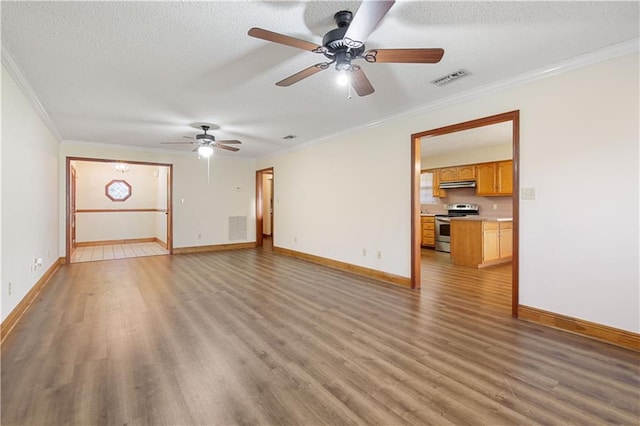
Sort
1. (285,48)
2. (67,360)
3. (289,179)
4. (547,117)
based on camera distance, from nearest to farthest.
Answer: (67,360) < (285,48) < (547,117) < (289,179)

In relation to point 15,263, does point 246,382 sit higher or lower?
lower

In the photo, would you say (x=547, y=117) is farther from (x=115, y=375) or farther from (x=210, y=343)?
(x=115, y=375)

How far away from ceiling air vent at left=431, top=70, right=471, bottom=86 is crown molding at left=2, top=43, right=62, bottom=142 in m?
3.84

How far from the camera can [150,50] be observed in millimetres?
2502

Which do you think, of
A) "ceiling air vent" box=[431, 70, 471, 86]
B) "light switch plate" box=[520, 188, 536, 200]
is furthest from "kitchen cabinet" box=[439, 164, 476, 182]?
"ceiling air vent" box=[431, 70, 471, 86]

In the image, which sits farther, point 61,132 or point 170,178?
point 170,178

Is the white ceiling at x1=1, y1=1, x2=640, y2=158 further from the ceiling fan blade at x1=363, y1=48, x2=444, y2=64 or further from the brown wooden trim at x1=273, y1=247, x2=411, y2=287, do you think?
the brown wooden trim at x1=273, y1=247, x2=411, y2=287

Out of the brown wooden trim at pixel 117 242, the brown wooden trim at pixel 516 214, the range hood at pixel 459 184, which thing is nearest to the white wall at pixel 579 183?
the brown wooden trim at pixel 516 214

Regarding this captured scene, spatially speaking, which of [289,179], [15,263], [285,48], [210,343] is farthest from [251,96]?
[289,179]

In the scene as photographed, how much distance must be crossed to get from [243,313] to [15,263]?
7.42 ft

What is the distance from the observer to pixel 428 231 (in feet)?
24.9

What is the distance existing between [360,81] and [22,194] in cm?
365

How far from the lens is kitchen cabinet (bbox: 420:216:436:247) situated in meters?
7.47

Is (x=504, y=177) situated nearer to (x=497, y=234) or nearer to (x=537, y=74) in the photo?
(x=497, y=234)
